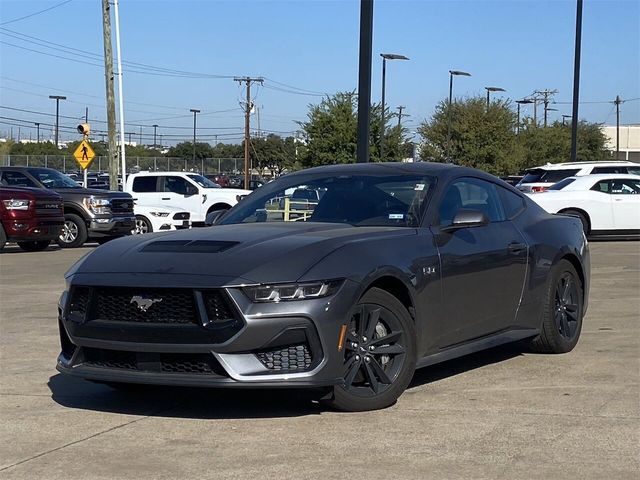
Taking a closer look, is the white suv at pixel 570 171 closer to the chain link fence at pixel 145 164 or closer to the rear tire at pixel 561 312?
the rear tire at pixel 561 312

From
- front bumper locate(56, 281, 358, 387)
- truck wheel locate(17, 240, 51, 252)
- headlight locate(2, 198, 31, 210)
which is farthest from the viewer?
truck wheel locate(17, 240, 51, 252)

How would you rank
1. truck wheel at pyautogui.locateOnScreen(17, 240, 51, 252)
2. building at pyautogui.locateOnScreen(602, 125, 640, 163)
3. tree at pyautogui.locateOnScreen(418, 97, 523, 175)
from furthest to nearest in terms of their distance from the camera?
building at pyautogui.locateOnScreen(602, 125, 640, 163), tree at pyautogui.locateOnScreen(418, 97, 523, 175), truck wheel at pyautogui.locateOnScreen(17, 240, 51, 252)

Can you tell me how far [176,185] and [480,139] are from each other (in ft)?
111

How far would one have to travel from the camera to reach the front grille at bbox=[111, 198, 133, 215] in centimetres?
2234

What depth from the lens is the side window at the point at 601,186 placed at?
22.4 metres

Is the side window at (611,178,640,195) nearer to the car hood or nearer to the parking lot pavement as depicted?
the parking lot pavement

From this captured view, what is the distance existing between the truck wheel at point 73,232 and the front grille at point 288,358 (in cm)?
1708

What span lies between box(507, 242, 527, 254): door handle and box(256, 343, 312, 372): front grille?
2.22 m

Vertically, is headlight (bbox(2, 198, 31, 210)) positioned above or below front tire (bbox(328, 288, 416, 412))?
above

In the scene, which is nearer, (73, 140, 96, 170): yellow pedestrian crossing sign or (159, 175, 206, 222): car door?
(159, 175, 206, 222): car door

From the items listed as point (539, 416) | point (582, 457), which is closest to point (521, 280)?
point (539, 416)

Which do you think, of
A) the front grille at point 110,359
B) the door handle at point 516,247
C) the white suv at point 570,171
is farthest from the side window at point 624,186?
the front grille at point 110,359

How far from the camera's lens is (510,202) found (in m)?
7.64

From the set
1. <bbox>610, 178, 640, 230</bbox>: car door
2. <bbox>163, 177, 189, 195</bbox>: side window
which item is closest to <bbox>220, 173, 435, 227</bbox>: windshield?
<bbox>610, 178, 640, 230</bbox>: car door
